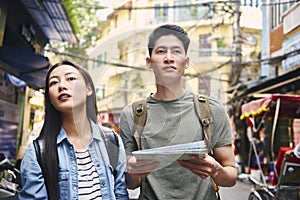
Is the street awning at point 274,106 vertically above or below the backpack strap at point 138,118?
above

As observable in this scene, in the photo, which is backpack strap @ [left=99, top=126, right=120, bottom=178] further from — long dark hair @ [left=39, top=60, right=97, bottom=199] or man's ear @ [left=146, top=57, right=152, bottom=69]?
man's ear @ [left=146, top=57, right=152, bottom=69]

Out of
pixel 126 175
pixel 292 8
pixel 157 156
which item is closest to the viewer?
pixel 157 156

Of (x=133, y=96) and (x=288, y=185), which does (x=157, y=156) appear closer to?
(x=133, y=96)

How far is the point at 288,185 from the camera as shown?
3.71 meters

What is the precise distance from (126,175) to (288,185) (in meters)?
3.01

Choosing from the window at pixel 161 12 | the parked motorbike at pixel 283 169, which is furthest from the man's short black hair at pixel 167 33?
the parked motorbike at pixel 283 169

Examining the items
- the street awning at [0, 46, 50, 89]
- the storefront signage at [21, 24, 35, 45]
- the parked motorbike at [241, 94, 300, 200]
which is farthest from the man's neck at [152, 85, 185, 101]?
the storefront signage at [21, 24, 35, 45]

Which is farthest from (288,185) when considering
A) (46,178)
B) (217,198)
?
(46,178)

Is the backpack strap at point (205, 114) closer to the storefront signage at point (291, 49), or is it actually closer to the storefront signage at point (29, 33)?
the storefront signage at point (29, 33)

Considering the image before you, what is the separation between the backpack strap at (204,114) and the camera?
1129 millimetres

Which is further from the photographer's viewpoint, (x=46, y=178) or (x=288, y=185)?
(x=288, y=185)

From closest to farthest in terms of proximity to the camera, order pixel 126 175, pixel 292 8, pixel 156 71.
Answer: pixel 156 71 → pixel 126 175 → pixel 292 8

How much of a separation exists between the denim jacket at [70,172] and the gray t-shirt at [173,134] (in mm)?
80

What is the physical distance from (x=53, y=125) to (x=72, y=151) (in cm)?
11
